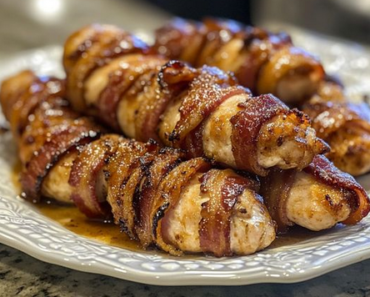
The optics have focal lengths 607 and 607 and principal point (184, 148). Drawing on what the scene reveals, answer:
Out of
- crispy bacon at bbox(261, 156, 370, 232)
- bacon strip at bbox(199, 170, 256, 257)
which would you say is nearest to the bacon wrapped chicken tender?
bacon strip at bbox(199, 170, 256, 257)

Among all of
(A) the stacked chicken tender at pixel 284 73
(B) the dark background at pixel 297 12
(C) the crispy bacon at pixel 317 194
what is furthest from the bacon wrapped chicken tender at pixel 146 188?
(B) the dark background at pixel 297 12

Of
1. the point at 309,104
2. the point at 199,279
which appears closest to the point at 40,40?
the point at 309,104

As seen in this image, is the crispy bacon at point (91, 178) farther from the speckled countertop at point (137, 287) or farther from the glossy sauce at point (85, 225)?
the speckled countertop at point (137, 287)

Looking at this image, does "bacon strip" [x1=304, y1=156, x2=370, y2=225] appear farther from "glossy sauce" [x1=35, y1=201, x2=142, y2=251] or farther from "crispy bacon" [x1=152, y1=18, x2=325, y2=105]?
"crispy bacon" [x1=152, y1=18, x2=325, y2=105]

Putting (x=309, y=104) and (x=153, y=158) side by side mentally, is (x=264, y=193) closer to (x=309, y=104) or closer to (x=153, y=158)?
(x=153, y=158)

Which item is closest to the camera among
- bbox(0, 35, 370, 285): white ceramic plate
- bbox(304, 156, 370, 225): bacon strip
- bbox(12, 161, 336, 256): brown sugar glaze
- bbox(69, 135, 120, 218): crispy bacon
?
bbox(0, 35, 370, 285): white ceramic plate

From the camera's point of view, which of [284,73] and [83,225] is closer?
[83,225]

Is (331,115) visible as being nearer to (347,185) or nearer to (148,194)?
(347,185)

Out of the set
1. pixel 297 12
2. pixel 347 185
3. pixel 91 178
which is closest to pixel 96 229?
pixel 91 178
